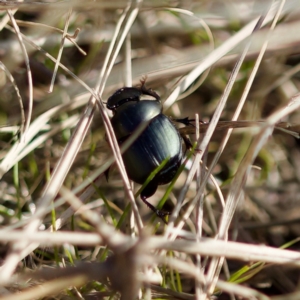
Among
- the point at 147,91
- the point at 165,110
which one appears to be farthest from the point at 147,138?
the point at 147,91

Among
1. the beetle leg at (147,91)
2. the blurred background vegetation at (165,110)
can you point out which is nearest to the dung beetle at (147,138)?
the beetle leg at (147,91)

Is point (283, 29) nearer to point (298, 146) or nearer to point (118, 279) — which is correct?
point (298, 146)

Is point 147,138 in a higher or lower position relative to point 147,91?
lower

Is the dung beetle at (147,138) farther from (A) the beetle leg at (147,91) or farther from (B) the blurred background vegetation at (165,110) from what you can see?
(B) the blurred background vegetation at (165,110)

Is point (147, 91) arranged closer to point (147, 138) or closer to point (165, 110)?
point (165, 110)

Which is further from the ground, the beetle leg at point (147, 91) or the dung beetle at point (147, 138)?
the beetle leg at point (147, 91)

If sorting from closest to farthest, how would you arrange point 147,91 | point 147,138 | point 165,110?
point 147,138 < point 165,110 < point 147,91

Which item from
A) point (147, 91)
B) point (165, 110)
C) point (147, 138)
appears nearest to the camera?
point (147, 138)

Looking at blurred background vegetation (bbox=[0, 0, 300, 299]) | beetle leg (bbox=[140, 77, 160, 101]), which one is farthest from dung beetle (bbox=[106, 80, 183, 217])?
blurred background vegetation (bbox=[0, 0, 300, 299])

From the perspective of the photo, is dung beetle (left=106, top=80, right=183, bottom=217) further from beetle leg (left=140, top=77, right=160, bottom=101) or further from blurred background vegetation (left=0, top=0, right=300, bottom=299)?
blurred background vegetation (left=0, top=0, right=300, bottom=299)
